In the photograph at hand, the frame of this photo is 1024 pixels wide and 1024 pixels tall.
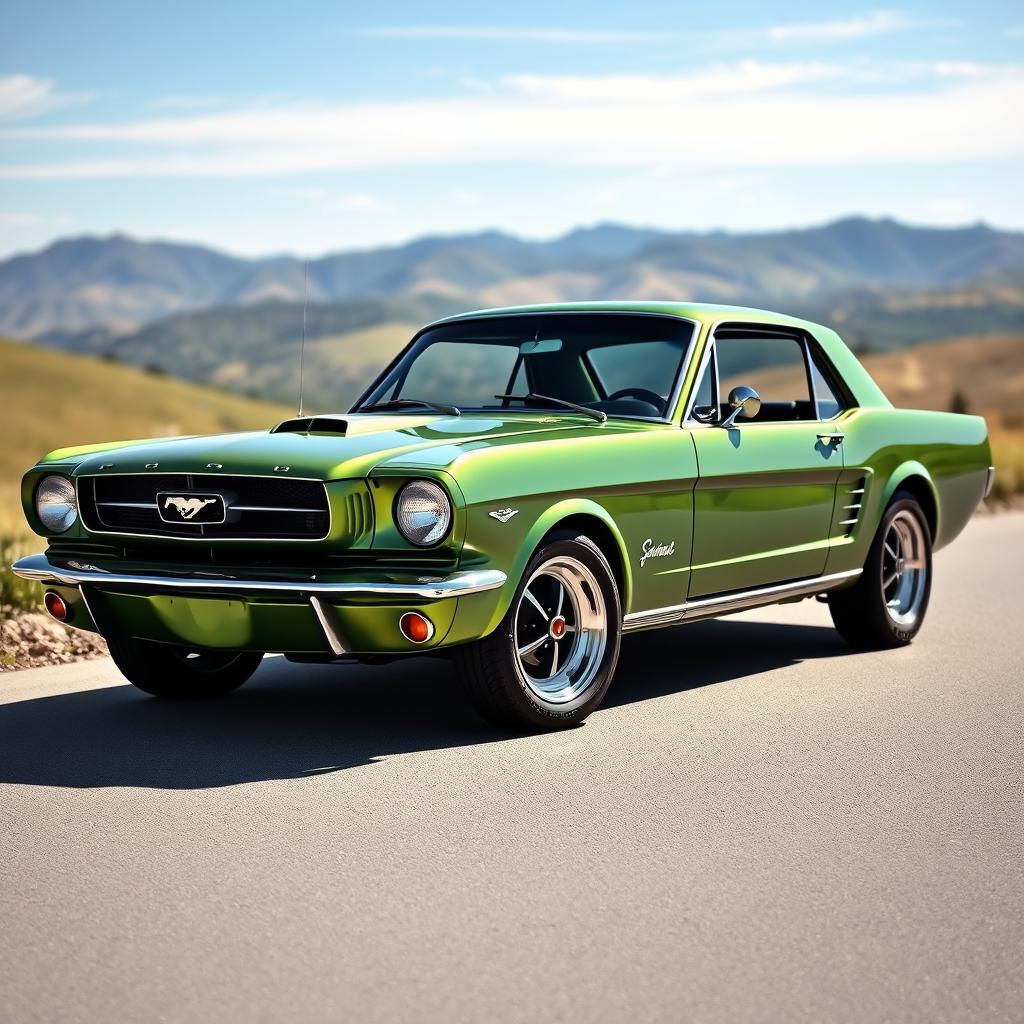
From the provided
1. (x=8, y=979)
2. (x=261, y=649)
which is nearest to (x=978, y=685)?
(x=261, y=649)

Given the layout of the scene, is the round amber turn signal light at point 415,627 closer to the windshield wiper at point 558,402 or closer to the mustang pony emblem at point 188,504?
the mustang pony emblem at point 188,504

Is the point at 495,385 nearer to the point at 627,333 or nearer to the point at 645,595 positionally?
the point at 627,333

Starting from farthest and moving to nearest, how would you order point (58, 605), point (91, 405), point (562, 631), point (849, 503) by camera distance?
point (91, 405) → point (849, 503) → point (58, 605) → point (562, 631)

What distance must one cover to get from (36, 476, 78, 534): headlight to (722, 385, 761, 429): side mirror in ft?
9.17

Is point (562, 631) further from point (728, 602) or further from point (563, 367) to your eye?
point (563, 367)

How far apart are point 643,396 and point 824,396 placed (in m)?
1.56

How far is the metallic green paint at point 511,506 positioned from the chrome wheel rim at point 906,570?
1.39 ft

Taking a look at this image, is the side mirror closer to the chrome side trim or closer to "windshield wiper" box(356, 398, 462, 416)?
the chrome side trim

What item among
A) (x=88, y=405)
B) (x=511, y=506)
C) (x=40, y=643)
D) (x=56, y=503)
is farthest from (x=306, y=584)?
(x=88, y=405)

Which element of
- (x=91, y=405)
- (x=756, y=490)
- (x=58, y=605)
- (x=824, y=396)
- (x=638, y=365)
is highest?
(x=638, y=365)

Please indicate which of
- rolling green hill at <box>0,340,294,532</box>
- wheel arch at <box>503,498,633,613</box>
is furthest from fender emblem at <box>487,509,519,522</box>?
rolling green hill at <box>0,340,294,532</box>

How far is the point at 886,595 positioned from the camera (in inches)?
337

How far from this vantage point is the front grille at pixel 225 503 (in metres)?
5.78

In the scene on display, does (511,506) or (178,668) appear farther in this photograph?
(178,668)
